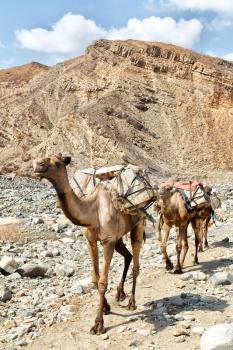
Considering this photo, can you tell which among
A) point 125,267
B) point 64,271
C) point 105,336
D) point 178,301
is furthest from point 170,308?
point 64,271

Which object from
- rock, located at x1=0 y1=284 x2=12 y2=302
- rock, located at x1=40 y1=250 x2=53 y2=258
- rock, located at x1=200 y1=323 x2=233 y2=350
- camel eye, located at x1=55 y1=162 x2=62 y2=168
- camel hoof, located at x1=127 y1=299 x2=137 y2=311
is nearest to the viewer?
rock, located at x1=200 y1=323 x2=233 y2=350

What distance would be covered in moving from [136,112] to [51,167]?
4506 centimetres

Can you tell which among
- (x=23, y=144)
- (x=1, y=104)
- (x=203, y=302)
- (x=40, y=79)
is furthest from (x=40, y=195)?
(x=40, y=79)

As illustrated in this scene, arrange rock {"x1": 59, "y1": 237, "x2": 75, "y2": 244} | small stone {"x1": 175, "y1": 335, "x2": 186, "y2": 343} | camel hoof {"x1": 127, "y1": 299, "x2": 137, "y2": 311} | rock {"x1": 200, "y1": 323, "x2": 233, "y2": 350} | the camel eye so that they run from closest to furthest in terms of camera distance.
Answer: rock {"x1": 200, "y1": 323, "x2": 233, "y2": 350}, the camel eye, small stone {"x1": 175, "y1": 335, "x2": 186, "y2": 343}, camel hoof {"x1": 127, "y1": 299, "x2": 137, "y2": 311}, rock {"x1": 59, "y1": 237, "x2": 75, "y2": 244}

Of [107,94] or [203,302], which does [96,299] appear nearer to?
[203,302]

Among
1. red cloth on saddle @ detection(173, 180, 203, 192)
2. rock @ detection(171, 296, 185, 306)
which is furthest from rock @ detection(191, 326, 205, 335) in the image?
red cloth on saddle @ detection(173, 180, 203, 192)

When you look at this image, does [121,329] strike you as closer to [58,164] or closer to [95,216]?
[95,216]

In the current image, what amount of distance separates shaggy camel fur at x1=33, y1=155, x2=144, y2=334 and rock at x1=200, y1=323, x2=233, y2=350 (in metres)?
1.73

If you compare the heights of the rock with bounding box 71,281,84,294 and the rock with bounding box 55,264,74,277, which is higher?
the rock with bounding box 55,264,74,277

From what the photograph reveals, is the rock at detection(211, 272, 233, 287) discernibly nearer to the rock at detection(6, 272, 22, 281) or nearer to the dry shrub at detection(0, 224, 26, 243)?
the rock at detection(6, 272, 22, 281)

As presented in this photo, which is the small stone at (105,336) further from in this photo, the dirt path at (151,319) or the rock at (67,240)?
the rock at (67,240)

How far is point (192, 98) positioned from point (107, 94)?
976 cm

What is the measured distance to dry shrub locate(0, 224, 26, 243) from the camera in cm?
1482

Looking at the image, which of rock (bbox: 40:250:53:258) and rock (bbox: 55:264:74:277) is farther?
rock (bbox: 40:250:53:258)
